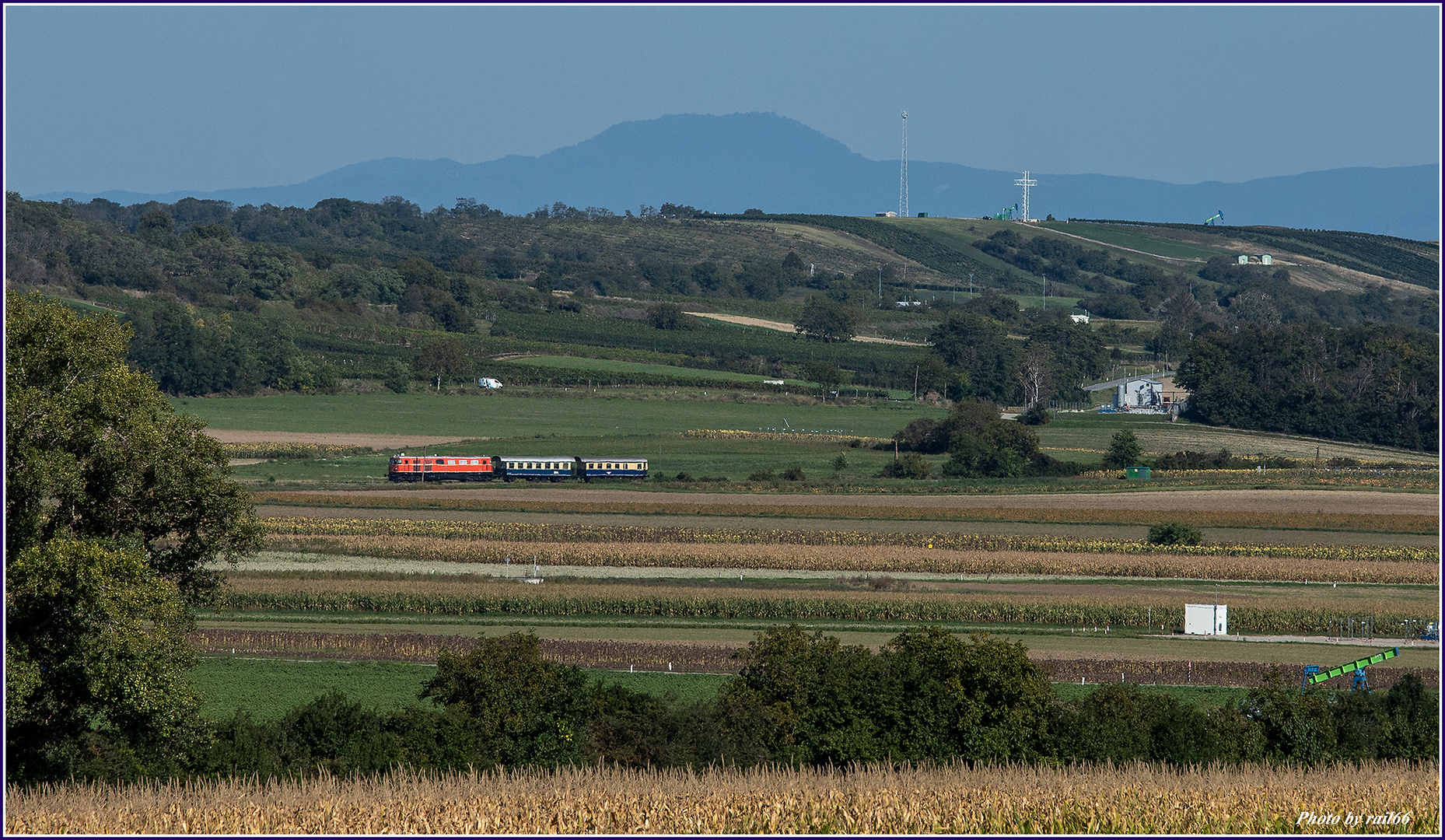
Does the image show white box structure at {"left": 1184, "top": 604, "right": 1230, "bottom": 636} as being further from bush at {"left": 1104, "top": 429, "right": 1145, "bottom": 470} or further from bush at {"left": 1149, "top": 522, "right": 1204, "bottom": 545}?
bush at {"left": 1104, "top": 429, "right": 1145, "bottom": 470}

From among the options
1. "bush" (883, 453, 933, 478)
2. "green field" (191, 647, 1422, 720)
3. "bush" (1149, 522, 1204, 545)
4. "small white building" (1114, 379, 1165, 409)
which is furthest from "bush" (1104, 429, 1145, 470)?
"green field" (191, 647, 1422, 720)

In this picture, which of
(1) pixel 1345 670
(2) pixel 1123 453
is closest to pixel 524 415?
(2) pixel 1123 453

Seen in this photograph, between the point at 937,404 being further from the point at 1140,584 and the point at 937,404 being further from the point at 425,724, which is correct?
the point at 425,724

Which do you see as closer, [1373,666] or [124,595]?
[124,595]

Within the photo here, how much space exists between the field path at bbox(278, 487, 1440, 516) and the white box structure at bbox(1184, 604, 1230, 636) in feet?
95.9

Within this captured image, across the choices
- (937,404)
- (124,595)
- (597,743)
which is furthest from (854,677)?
(937,404)

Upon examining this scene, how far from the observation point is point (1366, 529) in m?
72.6

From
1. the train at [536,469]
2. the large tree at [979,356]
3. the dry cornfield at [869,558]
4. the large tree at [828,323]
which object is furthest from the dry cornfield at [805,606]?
the large tree at [828,323]

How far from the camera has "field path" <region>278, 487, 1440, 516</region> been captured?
261ft

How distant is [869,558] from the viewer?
63188 mm

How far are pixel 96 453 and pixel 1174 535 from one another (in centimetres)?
5434

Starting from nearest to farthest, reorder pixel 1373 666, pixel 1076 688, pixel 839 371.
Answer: pixel 1076 688 → pixel 1373 666 → pixel 839 371

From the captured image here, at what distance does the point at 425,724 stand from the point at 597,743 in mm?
3639

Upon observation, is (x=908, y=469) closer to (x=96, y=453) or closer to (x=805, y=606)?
(x=805, y=606)
